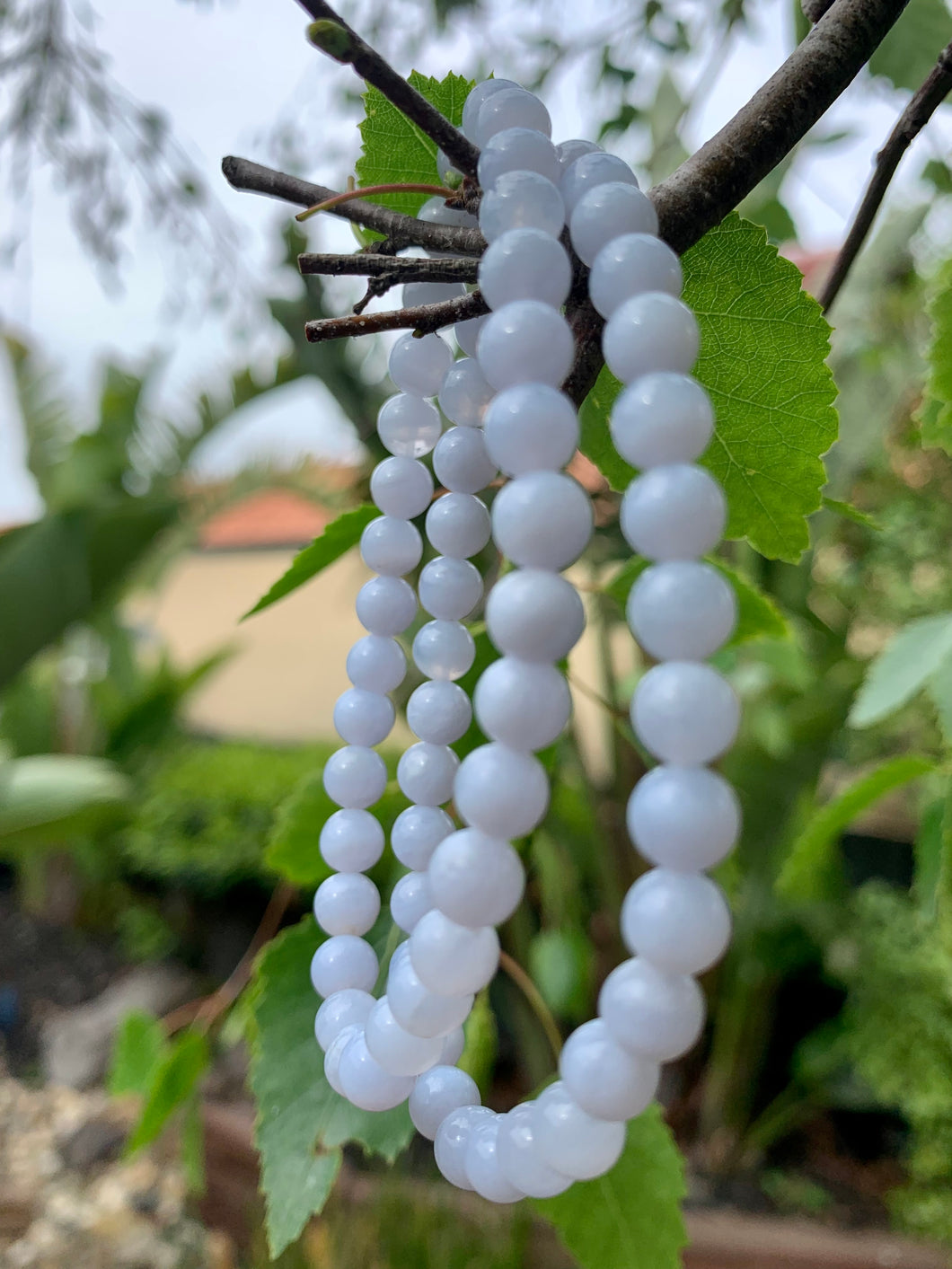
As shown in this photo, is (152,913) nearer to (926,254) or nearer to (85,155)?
(85,155)

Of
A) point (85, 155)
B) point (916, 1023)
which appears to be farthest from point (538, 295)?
point (85, 155)

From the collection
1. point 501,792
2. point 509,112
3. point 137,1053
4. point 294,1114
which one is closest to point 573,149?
point 509,112

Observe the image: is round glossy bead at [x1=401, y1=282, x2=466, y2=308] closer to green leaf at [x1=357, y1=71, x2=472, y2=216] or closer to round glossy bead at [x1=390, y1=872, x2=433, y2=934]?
green leaf at [x1=357, y1=71, x2=472, y2=216]

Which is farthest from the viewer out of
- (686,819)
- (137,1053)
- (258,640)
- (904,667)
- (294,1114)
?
(258,640)

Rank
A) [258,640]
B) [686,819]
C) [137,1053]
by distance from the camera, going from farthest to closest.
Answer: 1. [258,640]
2. [137,1053]
3. [686,819]

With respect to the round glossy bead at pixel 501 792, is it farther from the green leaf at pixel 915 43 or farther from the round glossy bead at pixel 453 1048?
the green leaf at pixel 915 43

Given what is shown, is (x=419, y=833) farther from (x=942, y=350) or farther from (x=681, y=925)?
(x=942, y=350)
